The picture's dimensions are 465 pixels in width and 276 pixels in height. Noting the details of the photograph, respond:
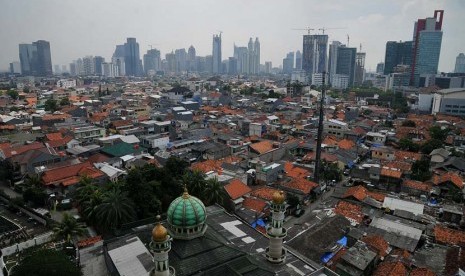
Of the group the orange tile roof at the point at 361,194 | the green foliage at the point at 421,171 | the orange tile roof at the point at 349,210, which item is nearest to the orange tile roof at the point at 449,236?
the orange tile roof at the point at 349,210

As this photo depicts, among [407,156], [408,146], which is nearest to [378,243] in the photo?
[407,156]

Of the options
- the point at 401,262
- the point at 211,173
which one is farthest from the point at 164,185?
the point at 401,262

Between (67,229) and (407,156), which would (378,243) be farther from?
(407,156)

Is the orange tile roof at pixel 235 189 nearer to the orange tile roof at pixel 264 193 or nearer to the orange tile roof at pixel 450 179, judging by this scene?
the orange tile roof at pixel 264 193

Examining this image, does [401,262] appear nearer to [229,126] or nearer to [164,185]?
[164,185]

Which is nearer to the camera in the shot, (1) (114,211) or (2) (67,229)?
(2) (67,229)

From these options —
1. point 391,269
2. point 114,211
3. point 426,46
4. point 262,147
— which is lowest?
point 391,269

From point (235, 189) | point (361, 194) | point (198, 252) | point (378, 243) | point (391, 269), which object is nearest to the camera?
point (198, 252)
